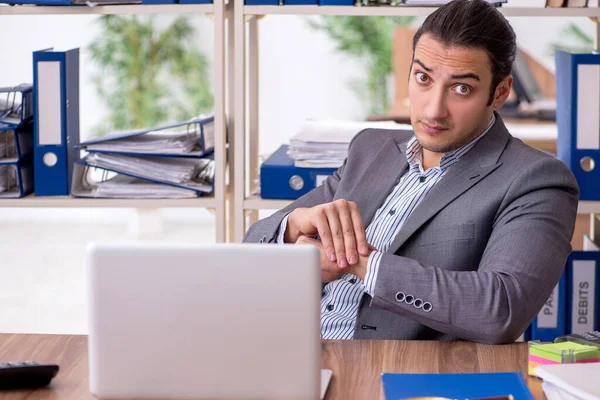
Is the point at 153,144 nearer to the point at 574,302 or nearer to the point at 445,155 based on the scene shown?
the point at 445,155

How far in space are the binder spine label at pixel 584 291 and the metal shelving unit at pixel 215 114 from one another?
103 cm

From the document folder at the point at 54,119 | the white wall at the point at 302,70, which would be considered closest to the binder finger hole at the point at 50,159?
the document folder at the point at 54,119

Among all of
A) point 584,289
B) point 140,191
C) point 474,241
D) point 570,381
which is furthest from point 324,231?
point 584,289

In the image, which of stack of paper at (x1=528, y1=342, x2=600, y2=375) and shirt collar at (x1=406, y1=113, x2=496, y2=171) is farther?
shirt collar at (x1=406, y1=113, x2=496, y2=171)

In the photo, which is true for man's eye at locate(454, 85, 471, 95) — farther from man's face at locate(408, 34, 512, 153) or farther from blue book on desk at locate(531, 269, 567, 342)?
blue book on desk at locate(531, 269, 567, 342)

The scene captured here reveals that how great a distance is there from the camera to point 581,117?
7.29 ft

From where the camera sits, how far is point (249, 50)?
256 centimetres

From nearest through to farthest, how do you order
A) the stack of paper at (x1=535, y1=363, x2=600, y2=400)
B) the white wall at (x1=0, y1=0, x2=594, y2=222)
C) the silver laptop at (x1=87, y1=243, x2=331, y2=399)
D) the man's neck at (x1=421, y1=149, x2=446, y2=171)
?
the silver laptop at (x1=87, y1=243, x2=331, y2=399)
the stack of paper at (x1=535, y1=363, x2=600, y2=400)
the man's neck at (x1=421, y1=149, x2=446, y2=171)
the white wall at (x1=0, y1=0, x2=594, y2=222)

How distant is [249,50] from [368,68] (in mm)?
3532

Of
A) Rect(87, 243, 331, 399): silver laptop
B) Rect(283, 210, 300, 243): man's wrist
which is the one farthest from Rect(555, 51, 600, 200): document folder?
Rect(87, 243, 331, 399): silver laptop

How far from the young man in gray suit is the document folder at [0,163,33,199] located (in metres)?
0.78

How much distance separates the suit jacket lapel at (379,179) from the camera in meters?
1.86

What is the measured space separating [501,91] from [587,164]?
0.64m

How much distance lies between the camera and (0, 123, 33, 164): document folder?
7.52ft
